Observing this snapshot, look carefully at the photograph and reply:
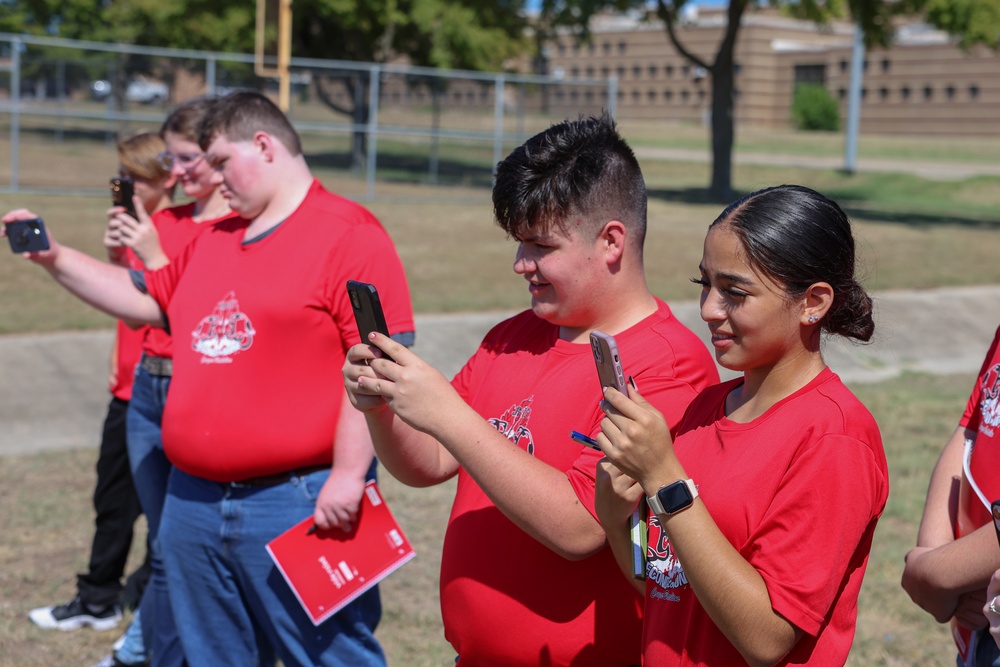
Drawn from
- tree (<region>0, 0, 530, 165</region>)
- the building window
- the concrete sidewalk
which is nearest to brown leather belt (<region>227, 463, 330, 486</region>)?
the concrete sidewalk

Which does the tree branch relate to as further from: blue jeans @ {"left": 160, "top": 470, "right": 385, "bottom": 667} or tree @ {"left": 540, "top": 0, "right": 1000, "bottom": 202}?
blue jeans @ {"left": 160, "top": 470, "right": 385, "bottom": 667}

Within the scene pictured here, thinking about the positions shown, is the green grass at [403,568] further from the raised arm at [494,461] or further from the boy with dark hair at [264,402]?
the raised arm at [494,461]

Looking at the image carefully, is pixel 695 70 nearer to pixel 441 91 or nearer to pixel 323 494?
pixel 441 91

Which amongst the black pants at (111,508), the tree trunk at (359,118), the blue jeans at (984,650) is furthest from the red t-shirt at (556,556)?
the tree trunk at (359,118)

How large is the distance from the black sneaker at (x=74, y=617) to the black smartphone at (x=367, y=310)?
9.96 ft

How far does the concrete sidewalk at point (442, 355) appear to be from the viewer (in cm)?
739

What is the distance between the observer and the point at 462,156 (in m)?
24.1

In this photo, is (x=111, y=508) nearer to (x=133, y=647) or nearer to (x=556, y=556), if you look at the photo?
(x=133, y=647)

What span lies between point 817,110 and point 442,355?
2436 inches

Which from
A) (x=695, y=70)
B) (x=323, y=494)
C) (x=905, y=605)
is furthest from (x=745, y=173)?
(x=695, y=70)

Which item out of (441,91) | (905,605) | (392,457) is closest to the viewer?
(392,457)

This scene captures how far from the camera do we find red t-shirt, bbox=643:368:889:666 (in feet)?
6.23

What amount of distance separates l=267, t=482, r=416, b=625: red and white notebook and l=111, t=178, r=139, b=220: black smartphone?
1.42 meters

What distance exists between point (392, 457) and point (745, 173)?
99.9 ft
